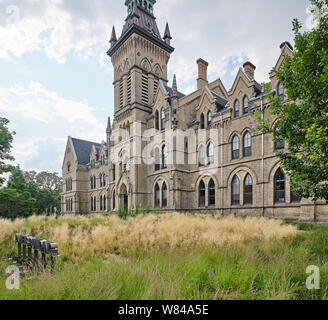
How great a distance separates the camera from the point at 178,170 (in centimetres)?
2383

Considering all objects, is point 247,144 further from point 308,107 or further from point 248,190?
point 308,107

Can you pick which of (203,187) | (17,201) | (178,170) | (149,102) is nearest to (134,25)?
(149,102)

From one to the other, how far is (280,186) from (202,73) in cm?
2044

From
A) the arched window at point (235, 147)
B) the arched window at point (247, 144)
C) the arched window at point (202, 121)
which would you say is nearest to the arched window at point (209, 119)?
the arched window at point (202, 121)

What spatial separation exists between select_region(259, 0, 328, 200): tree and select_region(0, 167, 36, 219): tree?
28339 millimetres

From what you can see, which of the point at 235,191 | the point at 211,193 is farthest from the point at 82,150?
the point at 235,191

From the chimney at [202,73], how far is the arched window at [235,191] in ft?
51.1

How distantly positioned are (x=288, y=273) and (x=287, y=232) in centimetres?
441

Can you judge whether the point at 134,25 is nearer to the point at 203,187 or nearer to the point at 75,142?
the point at 203,187

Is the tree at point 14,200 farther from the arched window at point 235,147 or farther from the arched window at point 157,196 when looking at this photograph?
the arched window at point 235,147

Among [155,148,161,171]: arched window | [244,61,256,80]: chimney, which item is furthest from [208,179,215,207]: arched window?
[244,61,256,80]: chimney

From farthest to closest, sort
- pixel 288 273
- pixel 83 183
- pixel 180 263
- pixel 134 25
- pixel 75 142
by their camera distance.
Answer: pixel 75 142
pixel 83 183
pixel 134 25
pixel 180 263
pixel 288 273

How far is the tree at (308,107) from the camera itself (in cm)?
618

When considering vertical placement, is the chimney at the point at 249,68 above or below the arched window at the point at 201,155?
above
